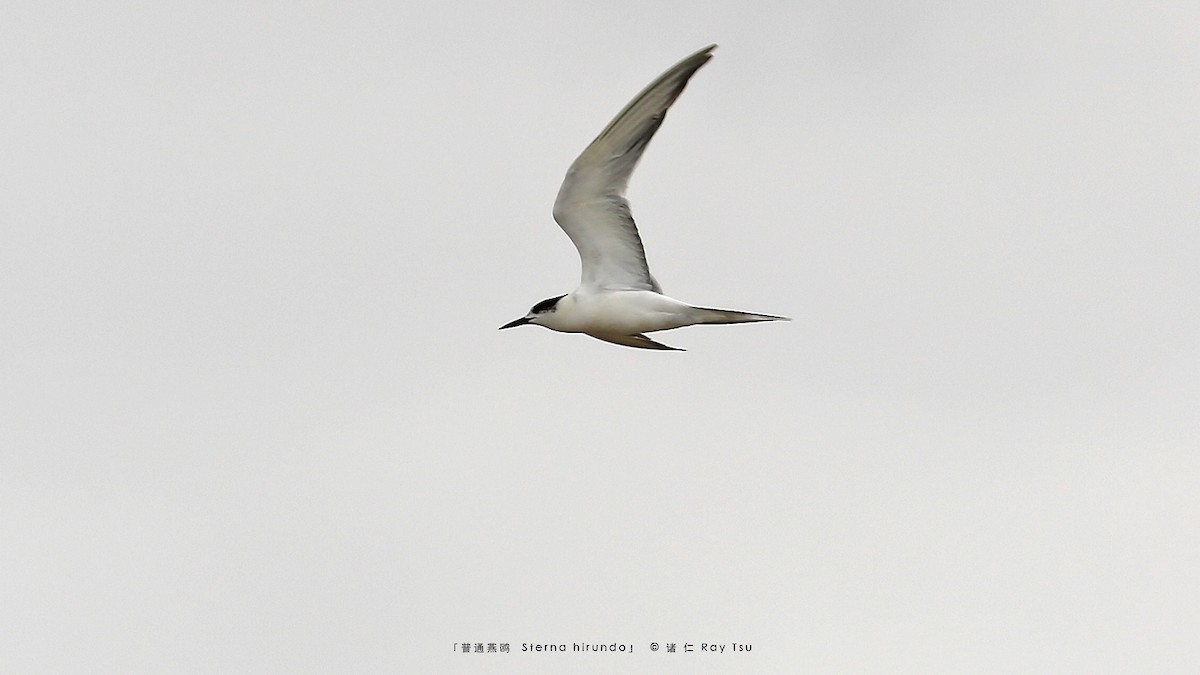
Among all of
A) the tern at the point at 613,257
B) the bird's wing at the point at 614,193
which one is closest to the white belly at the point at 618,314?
the tern at the point at 613,257

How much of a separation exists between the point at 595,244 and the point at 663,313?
128 centimetres

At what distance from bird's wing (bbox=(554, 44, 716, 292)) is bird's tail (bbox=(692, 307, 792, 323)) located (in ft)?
4.49

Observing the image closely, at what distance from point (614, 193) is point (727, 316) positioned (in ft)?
6.35

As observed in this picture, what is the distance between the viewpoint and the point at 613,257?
20188 mm

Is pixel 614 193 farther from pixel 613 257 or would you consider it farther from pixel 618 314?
pixel 618 314

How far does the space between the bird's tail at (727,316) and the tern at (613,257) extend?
1cm

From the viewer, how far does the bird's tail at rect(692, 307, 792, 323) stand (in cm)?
1823

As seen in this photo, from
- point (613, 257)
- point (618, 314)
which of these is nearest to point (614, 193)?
point (613, 257)

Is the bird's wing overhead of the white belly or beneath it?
overhead

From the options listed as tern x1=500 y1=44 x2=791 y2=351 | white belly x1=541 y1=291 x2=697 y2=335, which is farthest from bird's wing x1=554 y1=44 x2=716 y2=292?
white belly x1=541 y1=291 x2=697 y2=335

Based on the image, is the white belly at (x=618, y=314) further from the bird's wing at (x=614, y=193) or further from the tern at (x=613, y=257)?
the bird's wing at (x=614, y=193)

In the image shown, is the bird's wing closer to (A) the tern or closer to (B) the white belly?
(A) the tern

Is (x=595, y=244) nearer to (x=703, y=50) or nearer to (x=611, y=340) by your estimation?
(x=611, y=340)

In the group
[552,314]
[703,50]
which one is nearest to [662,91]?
[703,50]
